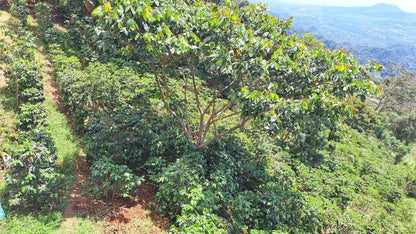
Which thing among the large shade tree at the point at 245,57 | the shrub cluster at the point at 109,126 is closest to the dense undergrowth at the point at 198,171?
the shrub cluster at the point at 109,126

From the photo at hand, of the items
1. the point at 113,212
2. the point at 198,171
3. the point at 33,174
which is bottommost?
the point at 113,212

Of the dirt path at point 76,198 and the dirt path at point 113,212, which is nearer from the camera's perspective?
the dirt path at point 76,198

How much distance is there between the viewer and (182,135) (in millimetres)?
7434

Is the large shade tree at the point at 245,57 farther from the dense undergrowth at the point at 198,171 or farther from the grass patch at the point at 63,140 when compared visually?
the grass patch at the point at 63,140

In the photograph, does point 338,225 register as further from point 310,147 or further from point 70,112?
point 70,112

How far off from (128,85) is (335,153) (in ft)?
41.0

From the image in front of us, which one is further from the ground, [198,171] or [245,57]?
[245,57]

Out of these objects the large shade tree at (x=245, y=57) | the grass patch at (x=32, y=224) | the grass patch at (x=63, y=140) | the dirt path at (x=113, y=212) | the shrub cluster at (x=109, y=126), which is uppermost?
the large shade tree at (x=245, y=57)

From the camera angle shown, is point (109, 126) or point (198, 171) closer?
point (198, 171)

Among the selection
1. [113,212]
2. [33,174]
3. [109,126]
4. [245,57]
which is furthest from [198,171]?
[33,174]

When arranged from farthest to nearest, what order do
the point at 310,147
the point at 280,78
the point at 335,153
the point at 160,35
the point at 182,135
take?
the point at 335,153 < the point at 310,147 < the point at 182,135 < the point at 280,78 < the point at 160,35

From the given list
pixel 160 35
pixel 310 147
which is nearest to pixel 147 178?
pixel 160 35

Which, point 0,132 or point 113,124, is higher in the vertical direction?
point 113,124

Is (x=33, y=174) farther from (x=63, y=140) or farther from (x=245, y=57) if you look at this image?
(x=245, y=57)
